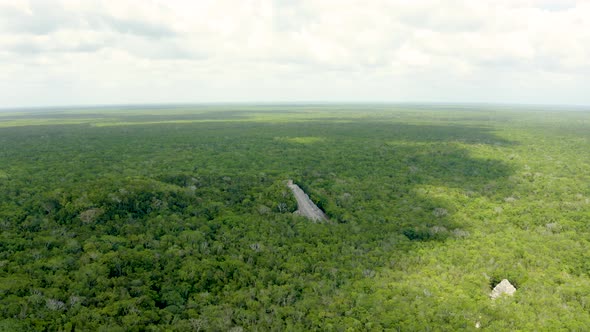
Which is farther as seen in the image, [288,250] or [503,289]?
[288,250]

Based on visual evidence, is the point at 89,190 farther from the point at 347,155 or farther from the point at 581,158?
the point at 581,158

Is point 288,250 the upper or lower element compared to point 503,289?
upper

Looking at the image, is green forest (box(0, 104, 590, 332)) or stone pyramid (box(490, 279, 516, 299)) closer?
green forest (box(0, 104, 590, 332))

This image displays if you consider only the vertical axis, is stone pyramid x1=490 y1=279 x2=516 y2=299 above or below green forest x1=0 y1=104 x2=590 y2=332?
below

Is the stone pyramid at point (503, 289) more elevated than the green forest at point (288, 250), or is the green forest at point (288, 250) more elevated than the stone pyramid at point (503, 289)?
the green forest at point (288, 250)

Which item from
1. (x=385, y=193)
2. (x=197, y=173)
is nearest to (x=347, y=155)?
(x=385, y=193)

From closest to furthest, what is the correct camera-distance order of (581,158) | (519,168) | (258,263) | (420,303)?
(420,303), (258,263), (519,168), (581,158)

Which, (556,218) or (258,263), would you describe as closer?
(258,263)

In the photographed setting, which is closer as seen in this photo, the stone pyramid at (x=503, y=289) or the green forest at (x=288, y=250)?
the green forest at (x=288, y=250)
